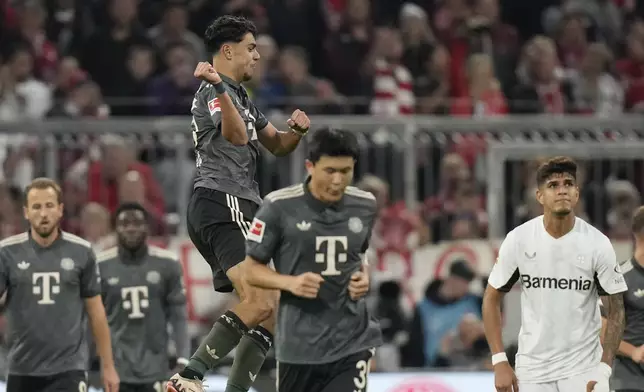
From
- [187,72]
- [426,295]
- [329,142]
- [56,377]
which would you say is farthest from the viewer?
[187,72]

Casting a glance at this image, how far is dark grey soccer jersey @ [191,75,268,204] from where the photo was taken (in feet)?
30.0

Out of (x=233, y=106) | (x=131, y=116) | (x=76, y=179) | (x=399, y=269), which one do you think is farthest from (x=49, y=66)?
(x=233, y=106)

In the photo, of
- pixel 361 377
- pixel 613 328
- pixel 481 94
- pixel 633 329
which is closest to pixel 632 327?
pixel 633 329

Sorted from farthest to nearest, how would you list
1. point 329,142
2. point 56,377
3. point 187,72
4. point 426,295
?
point 187,72 < point 426,295 < point 56,377 < point 329,142

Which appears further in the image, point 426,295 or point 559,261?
point 426,295

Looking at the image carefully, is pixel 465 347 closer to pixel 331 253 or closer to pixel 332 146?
pixel 331 253

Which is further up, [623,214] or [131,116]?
[131,116]

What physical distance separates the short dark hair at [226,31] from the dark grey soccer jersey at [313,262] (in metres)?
0.99

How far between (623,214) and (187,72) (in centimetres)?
455

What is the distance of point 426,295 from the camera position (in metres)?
14.4

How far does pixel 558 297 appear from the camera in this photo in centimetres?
899

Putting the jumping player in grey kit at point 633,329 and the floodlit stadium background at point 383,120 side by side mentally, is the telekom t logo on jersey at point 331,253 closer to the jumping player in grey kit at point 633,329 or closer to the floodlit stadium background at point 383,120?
the jumping player in grey kit at point 633,329

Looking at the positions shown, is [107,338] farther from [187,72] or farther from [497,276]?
[187,72]

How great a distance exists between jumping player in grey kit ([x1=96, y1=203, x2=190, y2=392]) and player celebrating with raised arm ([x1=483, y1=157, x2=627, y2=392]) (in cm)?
376
